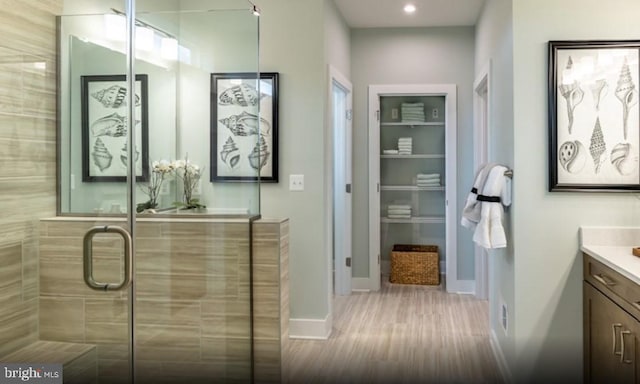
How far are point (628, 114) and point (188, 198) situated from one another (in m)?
2.16

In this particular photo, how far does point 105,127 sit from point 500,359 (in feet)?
8.23

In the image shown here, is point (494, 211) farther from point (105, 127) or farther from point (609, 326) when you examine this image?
point (105, 127)

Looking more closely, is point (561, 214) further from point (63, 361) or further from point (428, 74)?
point (428, 74)

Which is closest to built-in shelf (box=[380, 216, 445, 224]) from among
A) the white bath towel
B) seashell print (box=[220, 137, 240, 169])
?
the white bath towel

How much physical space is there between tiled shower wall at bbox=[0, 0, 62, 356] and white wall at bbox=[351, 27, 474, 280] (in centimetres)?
347

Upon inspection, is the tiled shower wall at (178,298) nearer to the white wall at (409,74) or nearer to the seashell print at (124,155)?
the seashell print at (124,155)

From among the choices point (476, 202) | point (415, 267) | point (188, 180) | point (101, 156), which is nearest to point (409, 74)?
point (415, 267)

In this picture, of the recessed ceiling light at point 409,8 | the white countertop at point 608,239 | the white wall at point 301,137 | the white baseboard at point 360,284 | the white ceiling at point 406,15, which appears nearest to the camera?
the white countertop at point 608,239

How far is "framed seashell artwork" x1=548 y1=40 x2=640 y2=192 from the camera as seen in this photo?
9.22 feet

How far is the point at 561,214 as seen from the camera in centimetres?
288

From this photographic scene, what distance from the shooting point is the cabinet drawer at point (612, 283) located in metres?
2.13

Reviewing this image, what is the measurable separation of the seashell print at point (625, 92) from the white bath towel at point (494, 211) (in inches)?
24.0

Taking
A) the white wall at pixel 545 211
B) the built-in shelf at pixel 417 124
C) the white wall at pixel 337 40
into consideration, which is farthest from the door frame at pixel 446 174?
the white wall at pixel 545 211

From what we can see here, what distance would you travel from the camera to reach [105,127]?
7.79 feet
